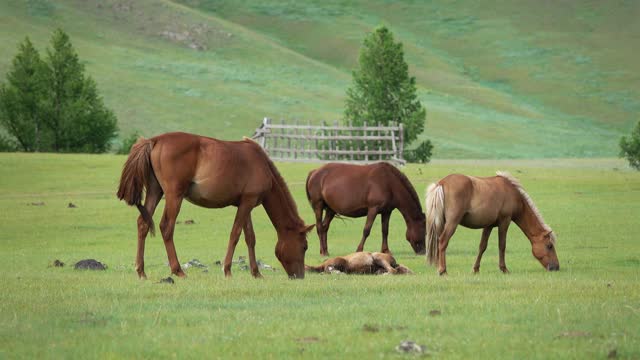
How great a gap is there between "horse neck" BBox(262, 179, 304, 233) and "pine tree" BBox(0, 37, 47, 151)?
5531cm

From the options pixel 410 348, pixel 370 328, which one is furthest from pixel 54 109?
pixel 410 348

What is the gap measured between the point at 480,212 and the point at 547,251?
1.38 metres

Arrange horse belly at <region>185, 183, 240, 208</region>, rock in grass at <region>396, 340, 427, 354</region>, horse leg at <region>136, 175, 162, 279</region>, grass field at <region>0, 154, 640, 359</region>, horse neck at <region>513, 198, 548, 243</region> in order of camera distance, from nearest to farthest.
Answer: rock in grass at <region>396, 340, 427, 354</region>
grass field at <region>0, 154, 640, 359</region>
horse leg at <region>136, 175, 162, 279</region>
horse belly at <region>185, 183, 240, 208</region>
horse neck at <region>513, 198, 548, 243</region>

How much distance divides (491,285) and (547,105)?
12326 cm

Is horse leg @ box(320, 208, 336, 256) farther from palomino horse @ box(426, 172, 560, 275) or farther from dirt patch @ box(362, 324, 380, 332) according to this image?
dirt patch @ box(362, 324, 380, 332)

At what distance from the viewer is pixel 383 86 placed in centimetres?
6862

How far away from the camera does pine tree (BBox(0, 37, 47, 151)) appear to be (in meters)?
68.6

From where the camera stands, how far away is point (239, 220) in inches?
600

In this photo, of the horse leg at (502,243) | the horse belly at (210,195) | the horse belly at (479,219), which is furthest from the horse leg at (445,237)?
the horse belly at (210,195)

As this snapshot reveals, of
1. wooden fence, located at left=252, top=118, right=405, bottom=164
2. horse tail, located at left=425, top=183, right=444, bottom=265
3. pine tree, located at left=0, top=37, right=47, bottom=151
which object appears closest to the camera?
horse tail, located at left=425, top=183, right=444, bottom=265

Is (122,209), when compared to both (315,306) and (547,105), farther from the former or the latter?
(547,105)

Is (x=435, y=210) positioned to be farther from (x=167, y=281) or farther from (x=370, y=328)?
(x=370, y=328)

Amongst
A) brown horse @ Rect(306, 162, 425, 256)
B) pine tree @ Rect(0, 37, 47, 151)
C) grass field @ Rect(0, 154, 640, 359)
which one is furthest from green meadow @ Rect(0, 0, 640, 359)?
pine tree @ Rect(0, 37, 47, 151)

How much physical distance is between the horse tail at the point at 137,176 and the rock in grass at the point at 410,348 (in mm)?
6646
